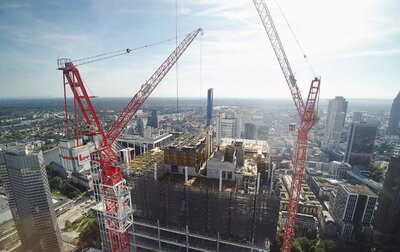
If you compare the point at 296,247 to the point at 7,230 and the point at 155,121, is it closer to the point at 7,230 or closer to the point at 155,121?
the point at 7,230

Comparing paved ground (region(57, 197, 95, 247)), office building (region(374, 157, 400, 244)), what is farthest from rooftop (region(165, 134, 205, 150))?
office building (region(374, 157, 400, 244))

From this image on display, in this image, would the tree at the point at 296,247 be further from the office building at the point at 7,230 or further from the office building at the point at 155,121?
the office building at the point at 155,121

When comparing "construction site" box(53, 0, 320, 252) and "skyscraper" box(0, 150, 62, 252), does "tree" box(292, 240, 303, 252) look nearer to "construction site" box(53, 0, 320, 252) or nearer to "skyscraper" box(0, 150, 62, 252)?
"construction site" box(53, 0, 320, 252)

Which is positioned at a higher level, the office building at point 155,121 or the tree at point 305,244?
the office building at point 155,121

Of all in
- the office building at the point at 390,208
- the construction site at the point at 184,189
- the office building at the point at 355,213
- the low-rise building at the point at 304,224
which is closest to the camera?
the construction site at the point at 184,189

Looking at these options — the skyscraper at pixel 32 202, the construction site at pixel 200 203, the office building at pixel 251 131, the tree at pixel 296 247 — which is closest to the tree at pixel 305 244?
the tree at pixel 296 247

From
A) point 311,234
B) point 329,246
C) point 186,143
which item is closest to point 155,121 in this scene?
point 186,143
